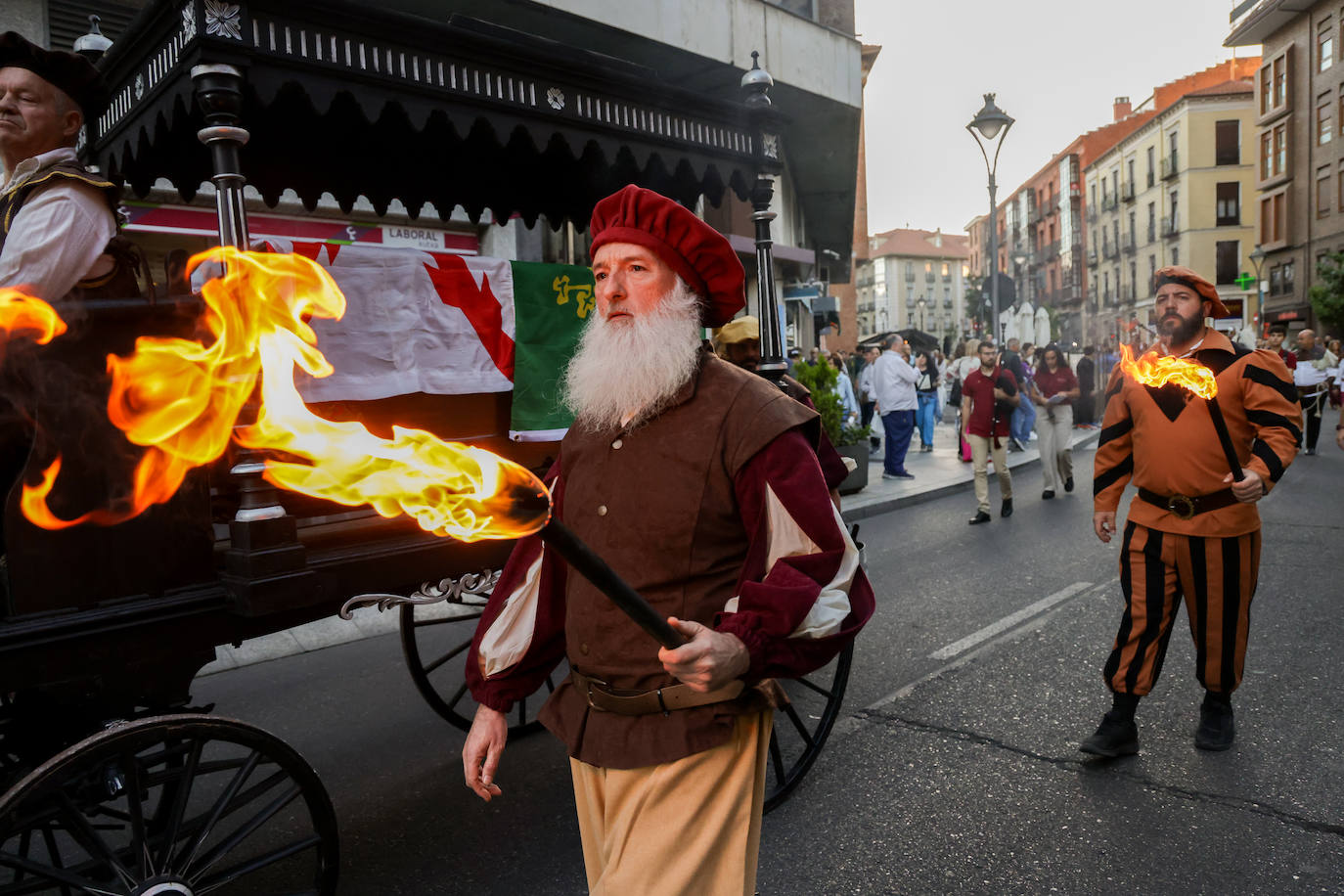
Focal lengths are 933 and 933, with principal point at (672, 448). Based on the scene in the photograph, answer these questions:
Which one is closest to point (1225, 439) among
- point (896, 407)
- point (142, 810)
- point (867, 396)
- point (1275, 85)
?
point (142, 810)

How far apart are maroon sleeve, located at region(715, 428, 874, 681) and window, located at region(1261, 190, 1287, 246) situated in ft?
167

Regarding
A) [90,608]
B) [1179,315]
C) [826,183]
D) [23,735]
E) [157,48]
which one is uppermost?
[826,183]

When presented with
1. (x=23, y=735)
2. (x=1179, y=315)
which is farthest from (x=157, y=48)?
(x=1179, y=315)

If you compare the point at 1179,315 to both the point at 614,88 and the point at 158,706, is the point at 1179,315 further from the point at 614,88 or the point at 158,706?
the point at 158,706

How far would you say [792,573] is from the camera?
180 centimetres

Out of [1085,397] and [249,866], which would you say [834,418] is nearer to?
[249,866]

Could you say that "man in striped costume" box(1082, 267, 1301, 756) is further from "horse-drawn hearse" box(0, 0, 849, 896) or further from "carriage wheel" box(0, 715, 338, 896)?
"carriage wheel" box(0, 715, 338, 896)

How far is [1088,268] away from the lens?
7044 centimetres

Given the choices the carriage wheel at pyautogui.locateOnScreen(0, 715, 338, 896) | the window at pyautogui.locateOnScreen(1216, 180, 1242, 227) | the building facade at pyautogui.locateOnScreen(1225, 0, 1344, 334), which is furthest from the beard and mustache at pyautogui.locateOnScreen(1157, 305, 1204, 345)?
the window at pyautogui.locateOnScreen(1216, 180, 1242, 227)

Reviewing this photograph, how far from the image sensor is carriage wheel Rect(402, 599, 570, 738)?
4.53 meters

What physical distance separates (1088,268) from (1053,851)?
7509 centimetres

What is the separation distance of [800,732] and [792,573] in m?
2.27

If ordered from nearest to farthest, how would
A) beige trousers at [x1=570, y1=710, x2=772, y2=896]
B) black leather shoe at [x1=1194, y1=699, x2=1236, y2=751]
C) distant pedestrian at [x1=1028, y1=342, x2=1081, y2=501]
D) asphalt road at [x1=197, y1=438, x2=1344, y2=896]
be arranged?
beige trousers at [x1=570, y1=710, x2=772, y2=896] < asphalt road at [x1=197, y1=438, x2=1344, y2=896] < black leather shoe at [x1=1194, y1=699, x2=1236, y2=751] < distant pedestrian at [x1=1028, y1=342, x2=1081, y2=501]

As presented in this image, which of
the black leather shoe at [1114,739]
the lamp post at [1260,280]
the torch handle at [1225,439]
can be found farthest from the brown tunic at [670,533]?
the lamp post at [1260,280]
